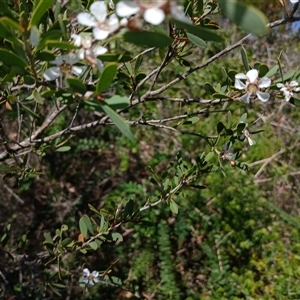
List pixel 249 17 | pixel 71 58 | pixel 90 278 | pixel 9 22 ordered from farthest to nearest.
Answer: pixel 90 278 < pixel 71 58 < pixel 9 22 < pixel 249 17

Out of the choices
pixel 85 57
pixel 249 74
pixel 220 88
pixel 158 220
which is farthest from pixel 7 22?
pixel 158 220

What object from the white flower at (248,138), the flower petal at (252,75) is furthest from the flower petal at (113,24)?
the white flower at (248,138)

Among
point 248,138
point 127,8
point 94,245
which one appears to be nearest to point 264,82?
point 248,138

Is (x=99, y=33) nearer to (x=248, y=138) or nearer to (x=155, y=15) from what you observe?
(x=155, y=15)

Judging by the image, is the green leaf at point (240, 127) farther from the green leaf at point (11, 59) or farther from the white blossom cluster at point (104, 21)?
the green leaf at point (11, 59)

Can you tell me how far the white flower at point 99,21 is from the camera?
0.61m

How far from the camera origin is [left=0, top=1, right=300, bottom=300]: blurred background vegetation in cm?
238

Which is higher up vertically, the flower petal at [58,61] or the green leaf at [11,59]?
the green leaf at [11,59]

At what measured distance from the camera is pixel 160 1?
49 centimetres

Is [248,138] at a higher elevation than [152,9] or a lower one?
lower

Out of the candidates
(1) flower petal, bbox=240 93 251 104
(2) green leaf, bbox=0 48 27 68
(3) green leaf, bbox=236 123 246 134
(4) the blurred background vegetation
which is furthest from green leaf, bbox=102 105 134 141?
(4) the blurred background vegetation

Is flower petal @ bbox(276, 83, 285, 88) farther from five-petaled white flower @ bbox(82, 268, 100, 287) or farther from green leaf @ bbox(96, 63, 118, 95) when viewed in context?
five-petaled white flower @ bbox(82, 268, 100, 287)

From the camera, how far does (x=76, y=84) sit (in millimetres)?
637

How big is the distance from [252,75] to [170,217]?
1918mm
